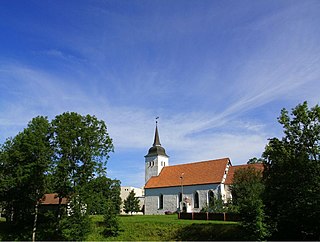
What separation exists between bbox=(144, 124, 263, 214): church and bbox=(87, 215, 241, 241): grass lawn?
1951 centimetres

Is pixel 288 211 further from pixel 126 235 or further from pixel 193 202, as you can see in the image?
pixel 193 202

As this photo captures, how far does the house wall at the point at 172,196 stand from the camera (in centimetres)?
5197

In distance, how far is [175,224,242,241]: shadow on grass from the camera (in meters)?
25.2

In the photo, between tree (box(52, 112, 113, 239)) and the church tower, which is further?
the church tower

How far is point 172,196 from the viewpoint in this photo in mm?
57125

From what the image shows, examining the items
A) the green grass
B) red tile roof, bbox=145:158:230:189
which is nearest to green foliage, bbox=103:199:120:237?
the green grass

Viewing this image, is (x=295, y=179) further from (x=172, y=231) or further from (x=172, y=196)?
(x=172, y=196)

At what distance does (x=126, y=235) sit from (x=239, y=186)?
58.3 ft

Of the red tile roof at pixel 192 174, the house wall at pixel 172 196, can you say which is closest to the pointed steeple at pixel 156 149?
the red tile roof at pixel 192 174

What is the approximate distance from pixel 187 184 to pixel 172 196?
4194mm

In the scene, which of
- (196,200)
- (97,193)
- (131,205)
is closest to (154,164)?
(131,205)

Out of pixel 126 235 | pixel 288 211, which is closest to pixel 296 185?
pixel 288 211

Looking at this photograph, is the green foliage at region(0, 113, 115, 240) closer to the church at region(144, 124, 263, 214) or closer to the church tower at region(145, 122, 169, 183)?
the church at region(144, 124, 263, 214)

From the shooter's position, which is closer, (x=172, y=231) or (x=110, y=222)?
Result: (x=172, y=231)
